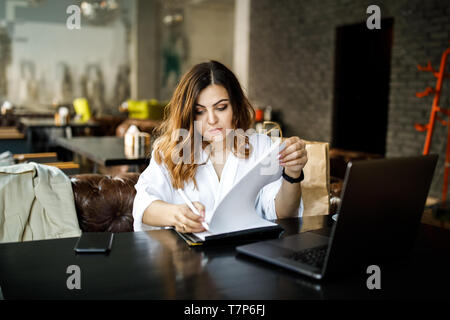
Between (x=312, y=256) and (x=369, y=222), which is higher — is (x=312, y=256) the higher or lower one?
the lower one

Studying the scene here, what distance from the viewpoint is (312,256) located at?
105 cm

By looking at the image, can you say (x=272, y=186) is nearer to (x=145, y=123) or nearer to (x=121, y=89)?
(x=145, y=123)

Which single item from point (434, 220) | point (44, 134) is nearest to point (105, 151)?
point (44, 134)

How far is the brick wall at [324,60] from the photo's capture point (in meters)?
5.24

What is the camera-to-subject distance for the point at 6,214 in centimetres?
175

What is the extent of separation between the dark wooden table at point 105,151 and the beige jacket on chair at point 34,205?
2.91ft

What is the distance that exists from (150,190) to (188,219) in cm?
31

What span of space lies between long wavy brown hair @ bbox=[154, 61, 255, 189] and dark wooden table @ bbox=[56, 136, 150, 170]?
1.12 metres

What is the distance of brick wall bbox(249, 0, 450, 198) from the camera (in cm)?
524

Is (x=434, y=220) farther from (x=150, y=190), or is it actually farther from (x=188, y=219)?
(x=188, y=219)

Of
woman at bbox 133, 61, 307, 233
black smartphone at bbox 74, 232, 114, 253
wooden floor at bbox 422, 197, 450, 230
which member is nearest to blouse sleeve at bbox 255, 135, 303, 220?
woman at bbox 133, 61, 307, 233

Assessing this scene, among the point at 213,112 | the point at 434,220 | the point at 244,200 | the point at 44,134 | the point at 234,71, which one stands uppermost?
the point at 234,71

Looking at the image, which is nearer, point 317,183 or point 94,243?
point 94,243

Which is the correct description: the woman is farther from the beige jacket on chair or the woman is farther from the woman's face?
the beige jacket on chair
